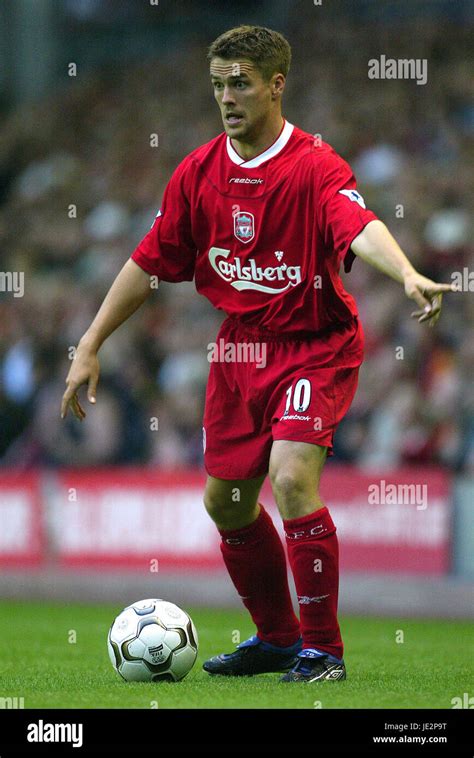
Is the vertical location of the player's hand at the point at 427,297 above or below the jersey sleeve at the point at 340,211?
below

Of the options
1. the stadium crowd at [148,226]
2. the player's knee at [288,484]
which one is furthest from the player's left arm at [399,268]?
the stadium crowd at [148,226]

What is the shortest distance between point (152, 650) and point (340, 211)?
6.38 feet

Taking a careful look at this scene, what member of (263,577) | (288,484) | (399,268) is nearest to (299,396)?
(288,484)

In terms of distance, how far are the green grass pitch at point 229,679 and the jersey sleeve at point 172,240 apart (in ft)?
5.76

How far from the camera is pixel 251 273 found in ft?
19.2

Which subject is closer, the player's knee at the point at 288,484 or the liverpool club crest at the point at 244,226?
the player's knee at the point at 288,484

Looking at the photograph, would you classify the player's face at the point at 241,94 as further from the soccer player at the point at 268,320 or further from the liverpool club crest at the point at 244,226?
the liverpool club crest at the point at 244,226

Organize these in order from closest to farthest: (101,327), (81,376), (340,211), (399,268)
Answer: (399,268)
(340,211)
(81,376)
(101,327)

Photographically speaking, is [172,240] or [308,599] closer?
[308,599]

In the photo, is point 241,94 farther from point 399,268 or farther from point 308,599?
point 308,599

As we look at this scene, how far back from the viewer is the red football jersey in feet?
18.9

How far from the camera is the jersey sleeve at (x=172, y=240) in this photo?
6086 millimetres
